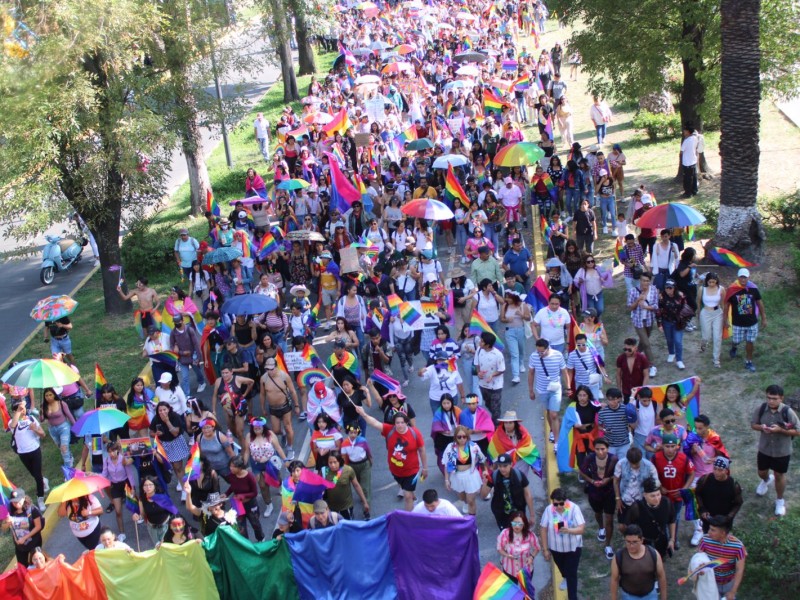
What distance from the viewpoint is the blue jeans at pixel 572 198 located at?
2008 cm

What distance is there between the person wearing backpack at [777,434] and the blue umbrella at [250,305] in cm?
694

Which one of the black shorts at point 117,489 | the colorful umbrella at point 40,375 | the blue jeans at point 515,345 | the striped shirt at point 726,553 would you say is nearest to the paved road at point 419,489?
the blue jeans at point 515,345

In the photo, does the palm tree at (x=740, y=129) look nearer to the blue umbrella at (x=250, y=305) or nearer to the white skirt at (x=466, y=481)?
the white skirt at (x=466, y=481)

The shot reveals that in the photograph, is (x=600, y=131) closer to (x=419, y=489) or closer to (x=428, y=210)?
(x=428, y=210)

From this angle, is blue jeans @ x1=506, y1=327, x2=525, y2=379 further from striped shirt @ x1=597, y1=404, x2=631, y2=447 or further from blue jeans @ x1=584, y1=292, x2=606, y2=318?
striped shirt @ x1=597, y1=404, x2=631, y2=447

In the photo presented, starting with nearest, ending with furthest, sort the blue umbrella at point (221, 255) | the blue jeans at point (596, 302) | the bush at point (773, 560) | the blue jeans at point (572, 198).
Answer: the bush at point (773, 560) < the blue jeans at point (596, 302) < the blue umbrella at point (221, 255) < the blue jeans at point (572, 198)

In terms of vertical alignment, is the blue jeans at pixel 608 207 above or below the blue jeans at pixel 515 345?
above

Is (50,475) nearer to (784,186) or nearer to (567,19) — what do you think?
(567,19)

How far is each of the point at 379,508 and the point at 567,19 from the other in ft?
43.8

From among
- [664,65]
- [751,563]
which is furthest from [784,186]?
[751,563]

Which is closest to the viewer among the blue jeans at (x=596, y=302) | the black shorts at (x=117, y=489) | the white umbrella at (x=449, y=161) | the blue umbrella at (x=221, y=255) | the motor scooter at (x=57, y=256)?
the black shorts at (x=117, y=489)

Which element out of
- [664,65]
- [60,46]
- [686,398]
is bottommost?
[686,398]

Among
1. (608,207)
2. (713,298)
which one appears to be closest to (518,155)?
(608,207)

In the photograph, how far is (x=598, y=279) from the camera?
49.0 ft
